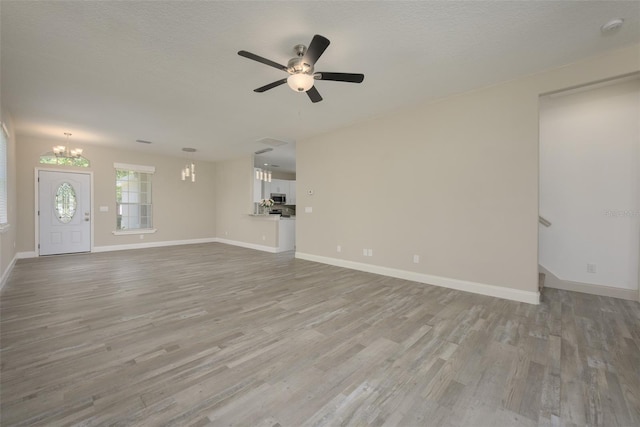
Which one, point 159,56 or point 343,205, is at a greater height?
point 159,56

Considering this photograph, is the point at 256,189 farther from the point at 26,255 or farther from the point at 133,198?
the point at 26,255

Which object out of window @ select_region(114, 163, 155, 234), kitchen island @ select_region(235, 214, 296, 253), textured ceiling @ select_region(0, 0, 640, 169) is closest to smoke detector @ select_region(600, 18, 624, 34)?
textured ceiling @ select_region(0, 0, 640, 169)

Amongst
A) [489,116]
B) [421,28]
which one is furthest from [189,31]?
[489,116]

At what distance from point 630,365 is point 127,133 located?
27.2 feet

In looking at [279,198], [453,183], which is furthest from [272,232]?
[453,183]

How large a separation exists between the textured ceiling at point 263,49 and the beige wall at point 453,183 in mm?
291

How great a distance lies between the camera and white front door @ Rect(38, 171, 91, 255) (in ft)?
21.0

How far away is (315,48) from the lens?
2.28 meters

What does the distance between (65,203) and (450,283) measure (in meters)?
8.93

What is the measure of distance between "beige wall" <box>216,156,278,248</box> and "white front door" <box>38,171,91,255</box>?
3552 mm

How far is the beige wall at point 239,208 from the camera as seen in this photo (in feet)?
25.6

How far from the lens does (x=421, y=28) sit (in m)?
2.48

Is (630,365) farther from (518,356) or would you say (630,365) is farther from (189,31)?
(189,31)

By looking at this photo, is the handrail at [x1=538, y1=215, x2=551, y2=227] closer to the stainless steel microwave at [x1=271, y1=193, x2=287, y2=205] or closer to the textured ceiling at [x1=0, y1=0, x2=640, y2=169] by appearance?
the textured ceiling at [x1=0, y1=0, x2=640, y2=169]
